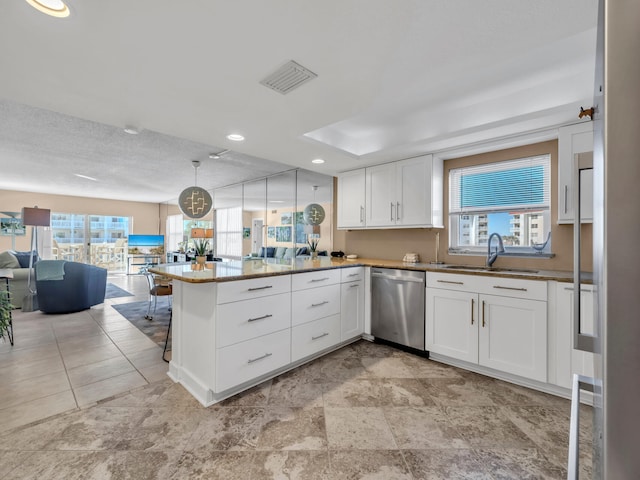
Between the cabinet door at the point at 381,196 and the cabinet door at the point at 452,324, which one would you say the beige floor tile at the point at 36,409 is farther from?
the cabinet door at the point at 381,196

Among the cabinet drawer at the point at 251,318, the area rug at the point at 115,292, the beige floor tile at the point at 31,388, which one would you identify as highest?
the cabinet drawer at the point at 251,318

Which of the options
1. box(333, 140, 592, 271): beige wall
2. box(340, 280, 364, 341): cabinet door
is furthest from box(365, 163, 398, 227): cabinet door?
box(340, 280, 364, 341): cabinet door

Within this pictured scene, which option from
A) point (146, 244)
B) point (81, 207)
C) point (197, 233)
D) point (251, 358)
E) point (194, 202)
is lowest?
point (251, 358)

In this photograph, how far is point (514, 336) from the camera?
242 centimetres

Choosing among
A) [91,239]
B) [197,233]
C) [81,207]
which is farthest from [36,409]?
[91,239]

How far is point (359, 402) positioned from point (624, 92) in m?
2.31

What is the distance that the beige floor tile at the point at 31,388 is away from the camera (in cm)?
215

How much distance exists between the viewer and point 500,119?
8.41 ft

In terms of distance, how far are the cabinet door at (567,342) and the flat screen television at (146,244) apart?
10617mm

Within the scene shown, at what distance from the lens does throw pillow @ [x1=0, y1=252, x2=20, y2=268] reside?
4.92 m

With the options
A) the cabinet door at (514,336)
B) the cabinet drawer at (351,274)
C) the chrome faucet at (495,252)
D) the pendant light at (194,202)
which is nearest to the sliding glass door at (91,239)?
the pendant light at (194,202)

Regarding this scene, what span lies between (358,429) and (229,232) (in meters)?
5.89

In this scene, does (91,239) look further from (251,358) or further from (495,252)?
(495,252)

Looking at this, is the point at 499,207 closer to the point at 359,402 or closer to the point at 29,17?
the point at 359,402
